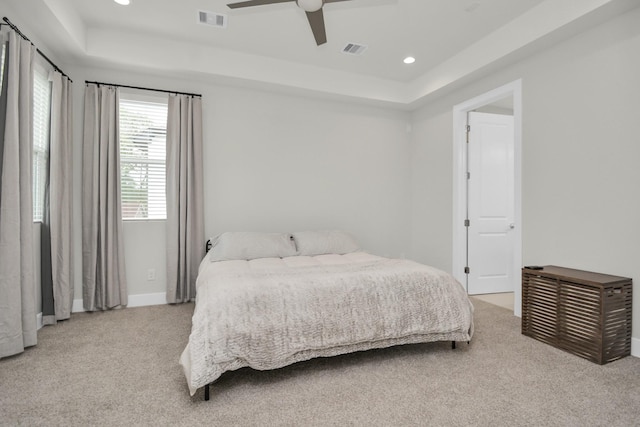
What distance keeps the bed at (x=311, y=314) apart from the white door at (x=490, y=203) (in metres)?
1.79

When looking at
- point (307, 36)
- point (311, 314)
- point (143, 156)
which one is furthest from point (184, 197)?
point (311, 314)

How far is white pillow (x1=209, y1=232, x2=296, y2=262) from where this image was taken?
10.6 ft

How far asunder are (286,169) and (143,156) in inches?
64.0

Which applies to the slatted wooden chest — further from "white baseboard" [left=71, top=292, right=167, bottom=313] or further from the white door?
"white baseboard" [left=71, top=292, right=167, bottom=313]

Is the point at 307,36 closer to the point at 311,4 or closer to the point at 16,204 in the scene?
the point at 311,4

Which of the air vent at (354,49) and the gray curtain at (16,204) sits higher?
the air vent at (354,49)

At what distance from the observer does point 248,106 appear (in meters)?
4.05

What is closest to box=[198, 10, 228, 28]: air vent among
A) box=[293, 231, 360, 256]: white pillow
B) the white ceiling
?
the white ceiling

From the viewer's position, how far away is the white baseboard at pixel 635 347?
93.7 inches

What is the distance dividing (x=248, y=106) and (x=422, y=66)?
2.19m

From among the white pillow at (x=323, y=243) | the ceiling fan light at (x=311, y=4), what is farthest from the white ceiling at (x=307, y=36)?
the white pillow at (x=323, y=243)

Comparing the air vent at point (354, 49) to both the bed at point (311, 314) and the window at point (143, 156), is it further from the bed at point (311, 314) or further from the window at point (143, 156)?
the bed at point (311, 314)

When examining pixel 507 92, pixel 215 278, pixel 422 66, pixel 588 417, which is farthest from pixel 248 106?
pixel 588 417

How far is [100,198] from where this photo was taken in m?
3.36
